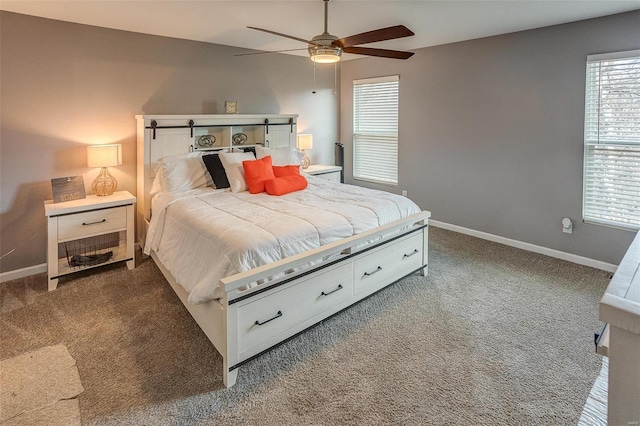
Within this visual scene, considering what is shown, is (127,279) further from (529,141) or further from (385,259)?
(529,141)

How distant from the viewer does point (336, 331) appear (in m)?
2.61

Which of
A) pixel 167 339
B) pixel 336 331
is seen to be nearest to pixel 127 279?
pixel 167 339

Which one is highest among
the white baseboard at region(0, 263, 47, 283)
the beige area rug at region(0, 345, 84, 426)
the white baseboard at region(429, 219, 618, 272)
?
the white baseboard at region(429, 219, 618, 272)

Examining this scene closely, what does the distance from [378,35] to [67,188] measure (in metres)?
3.09

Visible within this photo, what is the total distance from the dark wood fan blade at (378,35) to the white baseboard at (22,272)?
11.3 ft

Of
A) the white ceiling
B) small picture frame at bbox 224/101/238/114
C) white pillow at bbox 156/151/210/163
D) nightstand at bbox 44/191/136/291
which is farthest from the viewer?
small picture frame at bbox 224/101/238/114

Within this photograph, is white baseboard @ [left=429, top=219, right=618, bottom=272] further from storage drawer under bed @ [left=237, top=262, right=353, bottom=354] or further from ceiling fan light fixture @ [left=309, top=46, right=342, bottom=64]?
ceiling fan light fixture @ [left=309, top=46, right=342, bottom=64]

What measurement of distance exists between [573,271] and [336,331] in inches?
102

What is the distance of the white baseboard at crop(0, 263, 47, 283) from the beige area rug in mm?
1514

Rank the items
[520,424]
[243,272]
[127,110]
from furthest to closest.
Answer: [127,110]
[243,272]
[520,424]

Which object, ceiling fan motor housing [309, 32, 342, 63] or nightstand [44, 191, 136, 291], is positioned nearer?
ceiling fan motor housing [309, 32, 342, 63]

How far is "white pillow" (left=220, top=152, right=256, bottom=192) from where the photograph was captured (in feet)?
12.1

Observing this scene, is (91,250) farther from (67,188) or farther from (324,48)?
(324,48)

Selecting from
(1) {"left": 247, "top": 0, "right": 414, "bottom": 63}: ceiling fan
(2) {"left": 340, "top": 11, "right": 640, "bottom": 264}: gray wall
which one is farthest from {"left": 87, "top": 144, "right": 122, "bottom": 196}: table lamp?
(2) {"left": 340, "top": 11, "right": 640, "bottom": 264}: gray wall
